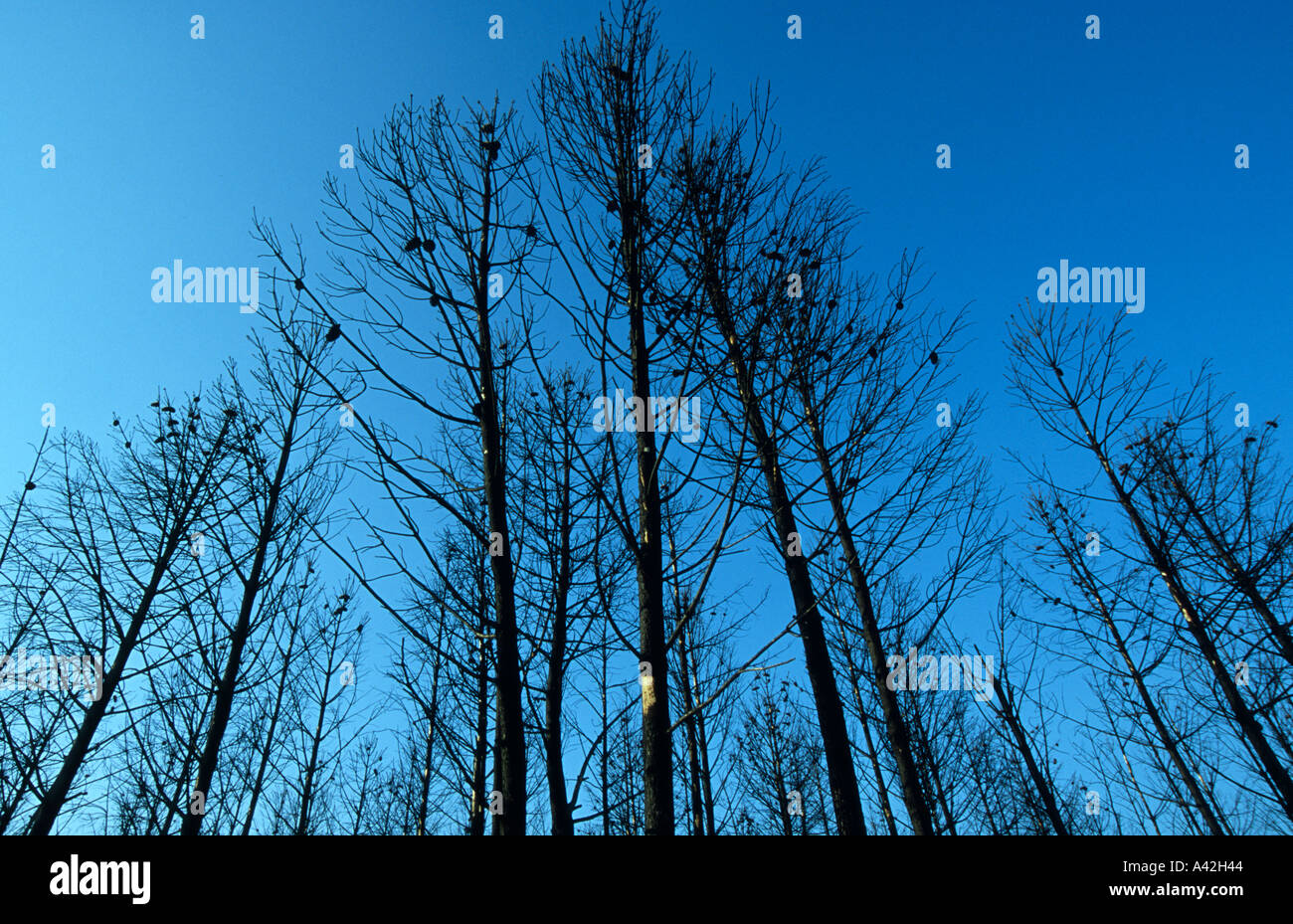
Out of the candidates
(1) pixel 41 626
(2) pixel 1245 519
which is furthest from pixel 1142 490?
(1) pixel 41 626

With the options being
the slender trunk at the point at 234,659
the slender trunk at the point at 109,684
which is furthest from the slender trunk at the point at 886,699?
the slender trunk at the point at 109,684

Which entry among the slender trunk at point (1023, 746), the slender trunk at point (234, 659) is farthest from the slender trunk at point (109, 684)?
the slender trunk at point (1023, 746)

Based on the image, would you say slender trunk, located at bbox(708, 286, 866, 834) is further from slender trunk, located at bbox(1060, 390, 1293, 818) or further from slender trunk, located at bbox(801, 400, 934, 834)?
slender trunk, located at bbox(1060, 390, 1293, 818)

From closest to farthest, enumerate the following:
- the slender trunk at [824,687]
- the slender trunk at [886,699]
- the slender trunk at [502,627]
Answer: the slender trunk at [502,627], the slender trunk at [824,687], the slender trunk at [886,699]

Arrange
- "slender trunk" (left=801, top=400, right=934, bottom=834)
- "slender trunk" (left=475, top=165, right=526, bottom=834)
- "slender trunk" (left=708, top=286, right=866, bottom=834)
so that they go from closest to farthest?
"slender trunk" (left=475, top=165, right=526, bottom=834) → "slender trunk" (left=708, top=286, right=866, bottom=834) → "slender trunk" (left=801, top=400, right=934, bottom=834)

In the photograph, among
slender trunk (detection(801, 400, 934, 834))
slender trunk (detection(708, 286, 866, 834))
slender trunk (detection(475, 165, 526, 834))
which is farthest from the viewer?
slender trunk (detection(801, 400, 934, 834))

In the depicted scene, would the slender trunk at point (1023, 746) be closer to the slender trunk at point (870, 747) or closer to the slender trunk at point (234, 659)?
the slender trunk at point (870, 747)

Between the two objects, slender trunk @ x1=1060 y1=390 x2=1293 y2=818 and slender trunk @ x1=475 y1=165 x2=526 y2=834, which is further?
slender trunk @ x1=1060 y1=390 x2=1293 y2=818

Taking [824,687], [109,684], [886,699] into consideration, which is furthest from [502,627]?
[109,684]

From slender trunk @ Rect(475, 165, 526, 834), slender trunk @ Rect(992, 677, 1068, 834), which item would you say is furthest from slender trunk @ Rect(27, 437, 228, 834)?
slender trunk @ Rect(992, 677, 1068, 834)

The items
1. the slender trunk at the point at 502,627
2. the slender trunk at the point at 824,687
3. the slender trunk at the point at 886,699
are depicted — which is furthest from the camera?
the slender trunk at the point at 886,699

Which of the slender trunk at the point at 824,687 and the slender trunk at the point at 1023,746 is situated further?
the slender trunk at the point at 1023,746

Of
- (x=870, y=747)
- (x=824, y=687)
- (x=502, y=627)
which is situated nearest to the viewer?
→ (x=502, y=627)

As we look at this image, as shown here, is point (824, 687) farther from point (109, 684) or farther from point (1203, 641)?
point (109, 684)
